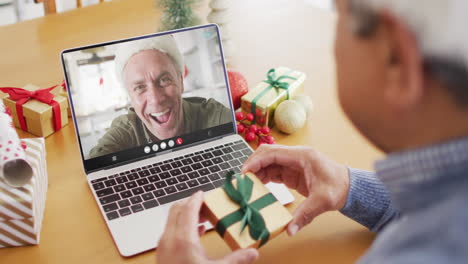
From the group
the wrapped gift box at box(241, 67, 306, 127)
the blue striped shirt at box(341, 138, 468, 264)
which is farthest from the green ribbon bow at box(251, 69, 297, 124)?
the blue striped shirt at box(341, 138, 468, 264)

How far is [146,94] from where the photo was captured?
3.45 feet

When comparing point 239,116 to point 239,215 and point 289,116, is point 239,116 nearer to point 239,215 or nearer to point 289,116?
point 289,116

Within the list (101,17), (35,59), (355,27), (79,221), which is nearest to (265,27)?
(101,17)

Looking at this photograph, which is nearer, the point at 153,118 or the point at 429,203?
the point at 429,203

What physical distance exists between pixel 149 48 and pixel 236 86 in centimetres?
24

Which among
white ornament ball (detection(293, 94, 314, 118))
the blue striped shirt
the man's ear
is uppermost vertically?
the man's ear

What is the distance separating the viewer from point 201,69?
110 centimetres

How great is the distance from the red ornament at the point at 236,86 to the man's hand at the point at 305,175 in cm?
28

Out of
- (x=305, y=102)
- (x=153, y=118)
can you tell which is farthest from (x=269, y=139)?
(x=153, y=118)

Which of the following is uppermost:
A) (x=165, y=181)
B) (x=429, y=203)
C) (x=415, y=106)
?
(x=415, y=106)

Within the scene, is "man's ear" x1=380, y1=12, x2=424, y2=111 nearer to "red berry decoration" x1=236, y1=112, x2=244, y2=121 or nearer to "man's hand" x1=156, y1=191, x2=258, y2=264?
"man's hand" x1=156, y1=191, x2=258, y2=264

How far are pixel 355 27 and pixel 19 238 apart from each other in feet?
2.16

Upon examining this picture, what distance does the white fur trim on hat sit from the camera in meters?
1.04

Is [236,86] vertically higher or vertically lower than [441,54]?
lower
